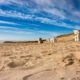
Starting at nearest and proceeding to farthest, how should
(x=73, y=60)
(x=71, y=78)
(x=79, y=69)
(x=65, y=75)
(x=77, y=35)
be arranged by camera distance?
(x=71, y=78) → (x=65, y=75) → (x=79, y=69) → (x=73, y=60) → (x=77, y=35)

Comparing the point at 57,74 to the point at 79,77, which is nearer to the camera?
the point at 79,77

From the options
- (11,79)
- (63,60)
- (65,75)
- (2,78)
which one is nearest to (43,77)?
(65,75)

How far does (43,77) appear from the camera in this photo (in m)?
2.21

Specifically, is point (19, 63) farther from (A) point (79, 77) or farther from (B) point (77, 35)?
(B) point (77, 35)

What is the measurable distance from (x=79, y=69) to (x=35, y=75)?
919 millimetres

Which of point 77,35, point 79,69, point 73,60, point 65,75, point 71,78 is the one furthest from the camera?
point 77,35

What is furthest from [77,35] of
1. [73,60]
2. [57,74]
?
[57,74]

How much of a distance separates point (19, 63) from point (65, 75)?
Answer: 1.48 metres

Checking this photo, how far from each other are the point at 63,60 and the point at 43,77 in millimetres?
1141

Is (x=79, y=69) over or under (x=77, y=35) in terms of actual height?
under

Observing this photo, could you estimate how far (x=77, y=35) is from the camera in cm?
1315

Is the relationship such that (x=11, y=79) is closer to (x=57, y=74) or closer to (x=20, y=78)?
(x=20, y=78)

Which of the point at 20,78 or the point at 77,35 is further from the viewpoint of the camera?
the point at 77,35

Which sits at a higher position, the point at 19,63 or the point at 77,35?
the point at 77,35
